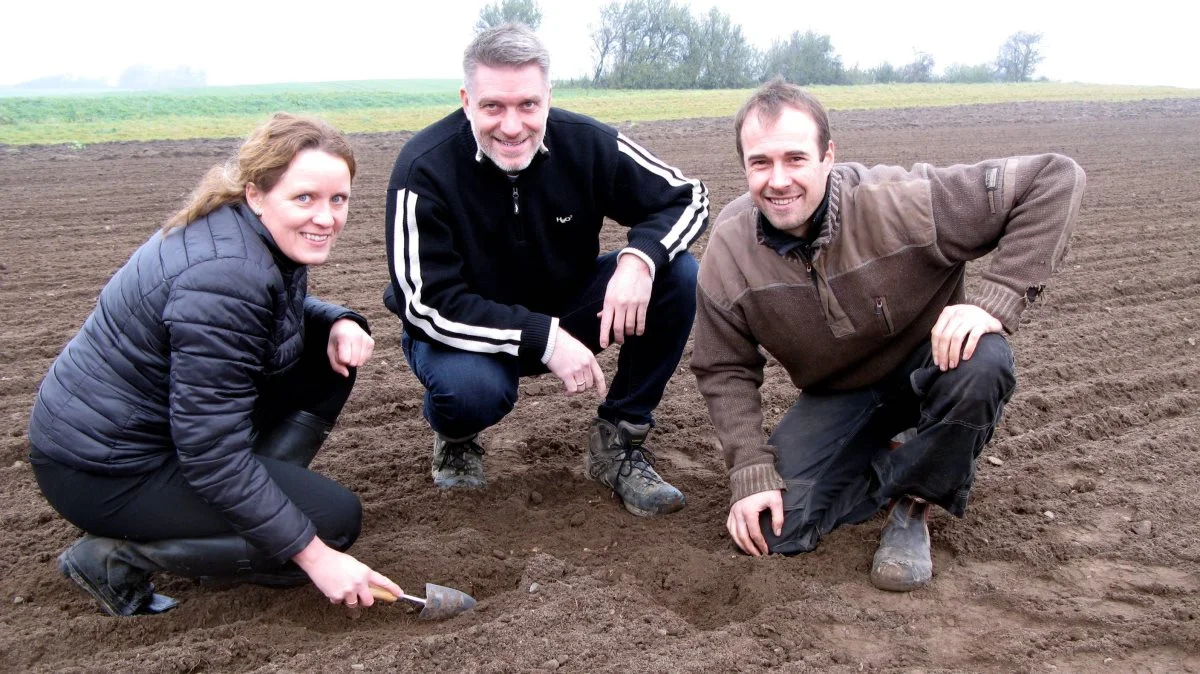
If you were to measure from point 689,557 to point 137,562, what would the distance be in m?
1.75

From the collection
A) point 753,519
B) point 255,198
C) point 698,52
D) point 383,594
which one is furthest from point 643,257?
point 698,52

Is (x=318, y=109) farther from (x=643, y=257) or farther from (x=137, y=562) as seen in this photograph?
(x=137, y=562)

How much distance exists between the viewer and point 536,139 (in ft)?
12.2

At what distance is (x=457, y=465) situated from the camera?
4012mm

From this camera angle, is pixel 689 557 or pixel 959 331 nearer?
pixel 959 331

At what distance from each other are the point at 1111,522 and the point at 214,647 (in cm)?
298

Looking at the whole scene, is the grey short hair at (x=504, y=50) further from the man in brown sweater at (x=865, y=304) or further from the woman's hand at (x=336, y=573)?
the woman's hand at (x=336, y=573)

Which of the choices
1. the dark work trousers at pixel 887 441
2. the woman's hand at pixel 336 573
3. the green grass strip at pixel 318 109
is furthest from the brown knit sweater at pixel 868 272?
the green grass strip at pixel 318 109

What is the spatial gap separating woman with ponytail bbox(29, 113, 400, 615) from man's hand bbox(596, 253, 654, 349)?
108 centimetres

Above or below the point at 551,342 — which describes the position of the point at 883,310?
above

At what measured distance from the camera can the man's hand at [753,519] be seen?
130 inches

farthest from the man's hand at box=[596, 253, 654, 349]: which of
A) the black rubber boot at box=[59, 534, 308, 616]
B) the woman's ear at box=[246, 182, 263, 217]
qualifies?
the black rubber boot at box=[59, 534, 308, 616]

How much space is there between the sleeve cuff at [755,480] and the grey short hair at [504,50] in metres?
1.60

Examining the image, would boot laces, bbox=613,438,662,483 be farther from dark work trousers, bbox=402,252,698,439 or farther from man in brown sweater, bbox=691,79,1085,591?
man in brown sweater, bbox=691,79,1085,591
